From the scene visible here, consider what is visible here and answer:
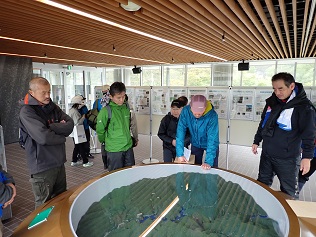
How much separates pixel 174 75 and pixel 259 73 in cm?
404

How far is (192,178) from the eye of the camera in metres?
2.37

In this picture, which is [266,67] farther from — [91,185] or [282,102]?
[91,185]

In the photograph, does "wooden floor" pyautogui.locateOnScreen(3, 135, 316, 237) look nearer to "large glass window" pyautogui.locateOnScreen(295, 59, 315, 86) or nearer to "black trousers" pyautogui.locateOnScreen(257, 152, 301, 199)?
"black trousers" pyautogui.locateOnScreen(257, 152, 301, 199)

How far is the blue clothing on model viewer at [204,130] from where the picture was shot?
266 centimetres

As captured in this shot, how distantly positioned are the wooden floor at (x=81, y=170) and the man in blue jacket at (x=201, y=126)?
2386 millimetres

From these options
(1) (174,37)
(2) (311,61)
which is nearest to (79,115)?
(1) (174,37)

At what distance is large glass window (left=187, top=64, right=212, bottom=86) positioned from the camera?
11.2 meters

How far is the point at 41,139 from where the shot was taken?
2156 mm

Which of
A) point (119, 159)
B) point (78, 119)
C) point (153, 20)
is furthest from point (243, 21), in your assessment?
point (78, 119)

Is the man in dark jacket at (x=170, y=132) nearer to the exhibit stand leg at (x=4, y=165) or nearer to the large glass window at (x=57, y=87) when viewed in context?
the exhibit stand leg at (x=4, y=165)

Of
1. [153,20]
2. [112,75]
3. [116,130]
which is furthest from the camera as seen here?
[112,75]

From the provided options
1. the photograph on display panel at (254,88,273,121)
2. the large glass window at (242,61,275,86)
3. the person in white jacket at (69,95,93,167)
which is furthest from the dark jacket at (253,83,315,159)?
the large glass window at (242,61,275,86)

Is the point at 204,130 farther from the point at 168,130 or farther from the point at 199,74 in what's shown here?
the point at 199,74

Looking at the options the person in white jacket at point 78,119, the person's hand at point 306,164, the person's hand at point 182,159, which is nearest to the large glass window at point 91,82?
the person in white jacket at point 78,119
